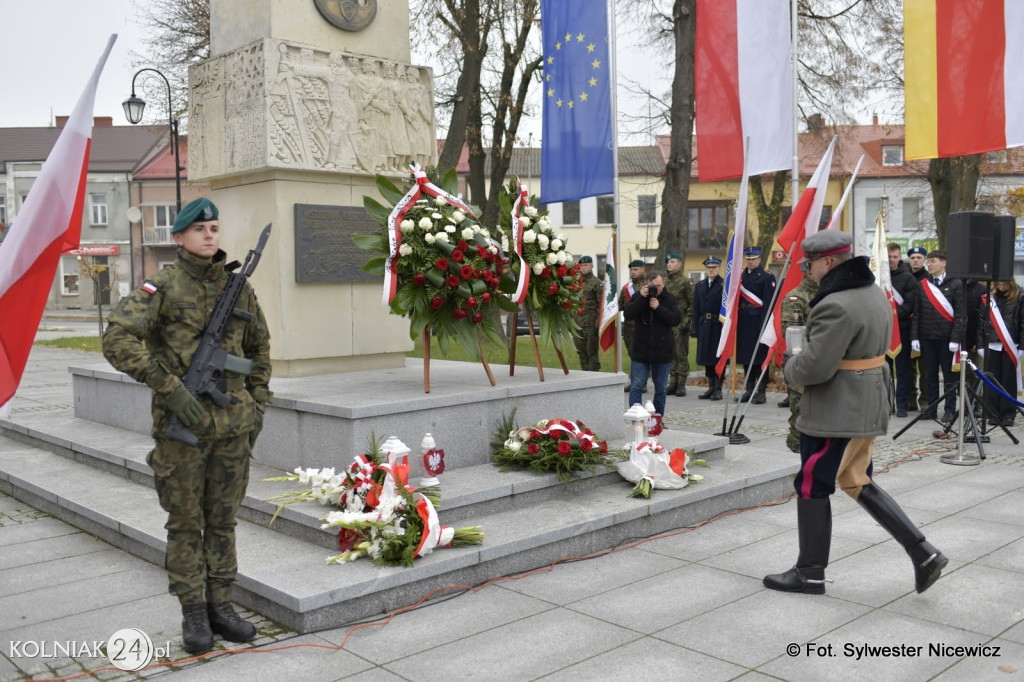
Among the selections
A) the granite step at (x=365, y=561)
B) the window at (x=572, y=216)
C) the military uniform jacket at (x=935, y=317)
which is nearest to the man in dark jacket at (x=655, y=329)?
the granite step at (x=365, y=561)

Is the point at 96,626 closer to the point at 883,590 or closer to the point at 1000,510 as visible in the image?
the point at 883,590

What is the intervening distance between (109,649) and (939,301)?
33.3 feet

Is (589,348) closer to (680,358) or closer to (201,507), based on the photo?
(680,358)

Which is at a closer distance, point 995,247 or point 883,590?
point 883,590

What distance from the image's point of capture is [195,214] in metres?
4.38

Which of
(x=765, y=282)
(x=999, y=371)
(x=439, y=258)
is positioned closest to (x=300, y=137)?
(x=439, y=258)

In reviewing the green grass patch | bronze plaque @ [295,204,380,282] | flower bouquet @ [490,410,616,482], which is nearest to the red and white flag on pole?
flower bouquet @ [490,410,616,482]

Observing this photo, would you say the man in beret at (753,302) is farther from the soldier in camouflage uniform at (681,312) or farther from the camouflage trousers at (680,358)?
the camouflage trousers at (680,358)

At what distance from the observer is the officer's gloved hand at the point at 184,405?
414 centimetres

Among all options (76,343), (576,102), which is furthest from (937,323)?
(76,343)

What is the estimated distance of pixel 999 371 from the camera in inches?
461

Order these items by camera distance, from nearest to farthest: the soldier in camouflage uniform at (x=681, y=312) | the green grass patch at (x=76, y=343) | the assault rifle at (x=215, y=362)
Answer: the assault rifle at (x=215, y=362), the soldier in camouflage uniform at (x=681, y=312), the green grass patch at (x=76, y=343)

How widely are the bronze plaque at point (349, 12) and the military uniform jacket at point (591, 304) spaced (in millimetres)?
5788

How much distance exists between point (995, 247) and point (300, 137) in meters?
6.72
